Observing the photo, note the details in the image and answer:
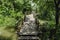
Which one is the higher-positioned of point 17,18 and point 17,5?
point 17,5

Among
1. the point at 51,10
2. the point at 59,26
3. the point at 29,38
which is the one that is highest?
the point at 51,10

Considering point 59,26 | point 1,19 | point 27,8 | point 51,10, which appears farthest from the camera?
point 27,8

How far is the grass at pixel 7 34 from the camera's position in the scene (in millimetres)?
15308

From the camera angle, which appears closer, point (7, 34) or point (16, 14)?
point (7, 34)

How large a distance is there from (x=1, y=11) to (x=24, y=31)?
7.77 meters

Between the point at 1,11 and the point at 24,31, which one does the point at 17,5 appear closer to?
the point at 1,11

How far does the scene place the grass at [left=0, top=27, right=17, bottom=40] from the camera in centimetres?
1531

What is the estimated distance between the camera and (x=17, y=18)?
66.0ft

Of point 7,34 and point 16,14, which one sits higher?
point 16,14

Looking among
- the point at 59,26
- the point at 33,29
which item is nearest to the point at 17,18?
the point at 33,29

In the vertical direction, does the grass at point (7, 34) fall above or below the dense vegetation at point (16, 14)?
below

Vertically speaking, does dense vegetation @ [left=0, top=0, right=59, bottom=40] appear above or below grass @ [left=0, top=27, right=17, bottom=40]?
above

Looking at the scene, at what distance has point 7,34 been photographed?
16.2m

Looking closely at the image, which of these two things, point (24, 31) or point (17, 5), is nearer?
point (24, 31)
